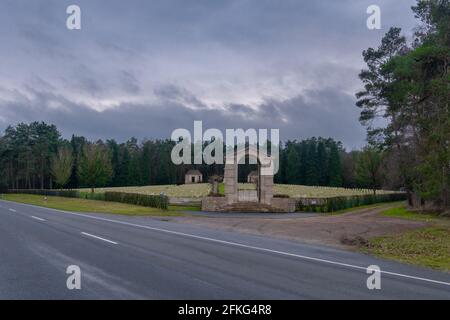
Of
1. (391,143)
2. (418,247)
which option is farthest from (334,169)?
(418,247)

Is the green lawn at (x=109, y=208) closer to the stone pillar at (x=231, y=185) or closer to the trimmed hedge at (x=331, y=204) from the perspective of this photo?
the stone pillar at (x=231, y=185)

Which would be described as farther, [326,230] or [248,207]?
[248,207]

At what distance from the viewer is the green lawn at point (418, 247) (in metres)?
11.7

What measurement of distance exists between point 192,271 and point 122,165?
93932 millimetres

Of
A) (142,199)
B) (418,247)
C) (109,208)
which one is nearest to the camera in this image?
(418,247)

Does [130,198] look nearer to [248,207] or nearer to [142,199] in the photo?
[142,199]

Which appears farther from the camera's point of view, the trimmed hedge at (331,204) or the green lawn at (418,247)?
the trimmed hedge at (331,204)

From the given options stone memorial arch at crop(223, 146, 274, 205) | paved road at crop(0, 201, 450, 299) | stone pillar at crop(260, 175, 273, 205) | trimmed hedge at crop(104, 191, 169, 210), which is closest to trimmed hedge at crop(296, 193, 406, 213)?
stone pillar at crop(260, 175, 273, 205)

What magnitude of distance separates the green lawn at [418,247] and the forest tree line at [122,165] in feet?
172

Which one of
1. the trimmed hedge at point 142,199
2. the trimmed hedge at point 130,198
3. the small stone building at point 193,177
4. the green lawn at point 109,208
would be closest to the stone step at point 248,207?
the green lawn at point 109,208

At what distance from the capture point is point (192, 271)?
845 centimetres

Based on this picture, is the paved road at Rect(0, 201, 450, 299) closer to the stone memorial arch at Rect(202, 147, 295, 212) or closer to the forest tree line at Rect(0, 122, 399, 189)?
the stone memorial arch at Rect(202, 147, 295, 212)

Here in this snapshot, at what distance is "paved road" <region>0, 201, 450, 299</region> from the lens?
22.5 ft
